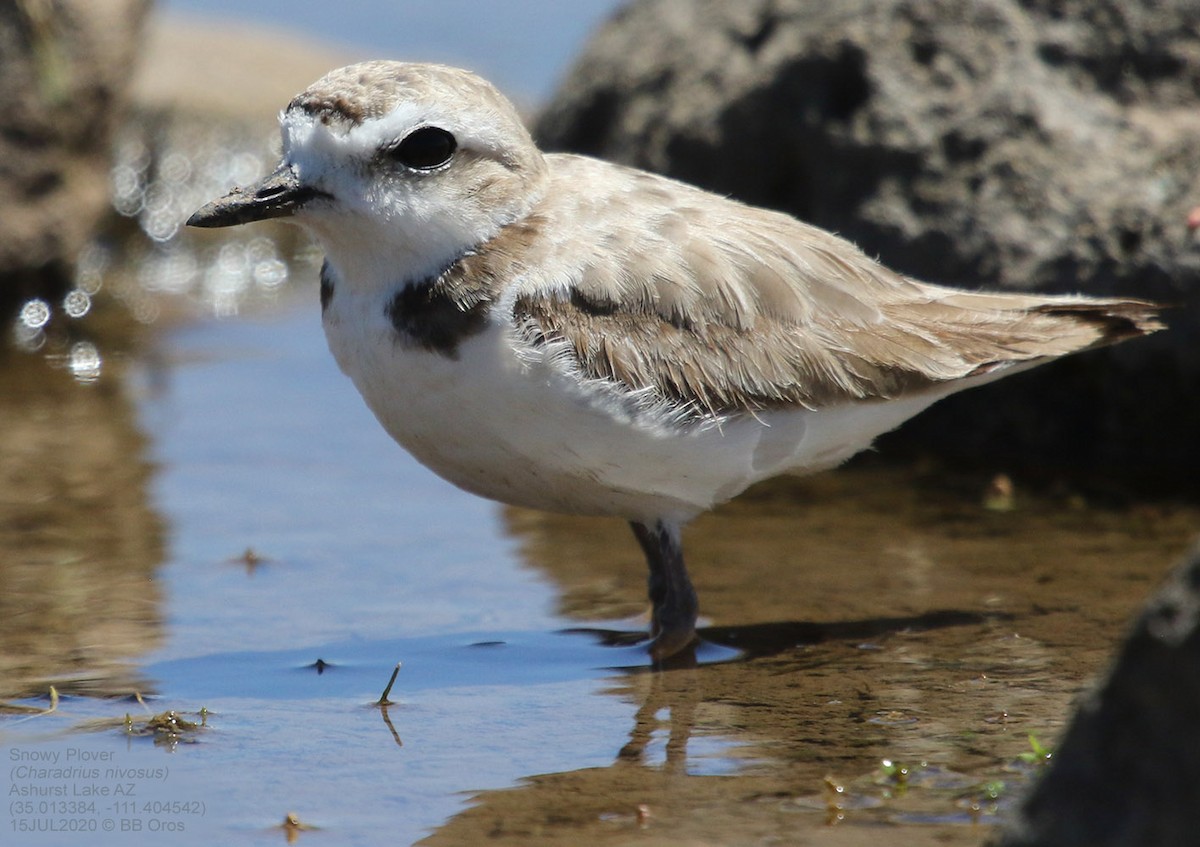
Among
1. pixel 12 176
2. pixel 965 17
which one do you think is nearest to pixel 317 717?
pixel 965 17

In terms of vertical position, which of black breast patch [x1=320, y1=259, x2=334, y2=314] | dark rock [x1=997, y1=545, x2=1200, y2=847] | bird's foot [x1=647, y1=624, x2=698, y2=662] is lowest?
dark rock [x1=997, y1=545, x2=1200, y2=847]

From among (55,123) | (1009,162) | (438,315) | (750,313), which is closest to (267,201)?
(438,315)

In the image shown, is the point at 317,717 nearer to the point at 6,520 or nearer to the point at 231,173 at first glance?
the point at 6,520

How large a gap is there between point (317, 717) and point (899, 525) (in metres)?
3.49

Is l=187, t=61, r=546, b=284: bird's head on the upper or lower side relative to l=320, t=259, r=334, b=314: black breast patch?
upper

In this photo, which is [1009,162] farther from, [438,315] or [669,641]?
[438,315]

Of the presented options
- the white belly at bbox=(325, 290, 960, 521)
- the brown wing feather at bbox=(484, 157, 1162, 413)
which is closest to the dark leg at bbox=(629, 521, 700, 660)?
the white belly at bbox=(325, 290, 960, 521)

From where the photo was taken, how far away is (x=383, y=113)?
5.96 meters

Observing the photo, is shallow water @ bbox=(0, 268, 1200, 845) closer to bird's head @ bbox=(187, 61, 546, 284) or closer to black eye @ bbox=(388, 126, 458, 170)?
bird's head @ bbox=(187, 61, 546, 284)

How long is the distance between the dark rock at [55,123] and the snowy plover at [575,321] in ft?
17.0

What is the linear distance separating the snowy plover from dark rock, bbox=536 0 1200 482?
5.08ft

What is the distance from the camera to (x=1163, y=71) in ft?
28.7

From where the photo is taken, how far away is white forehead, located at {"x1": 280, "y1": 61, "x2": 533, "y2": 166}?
5957 mm

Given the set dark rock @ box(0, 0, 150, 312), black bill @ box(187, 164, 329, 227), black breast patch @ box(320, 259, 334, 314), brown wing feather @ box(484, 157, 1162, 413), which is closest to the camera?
black bill @ box(187, 164, 329, 227)
